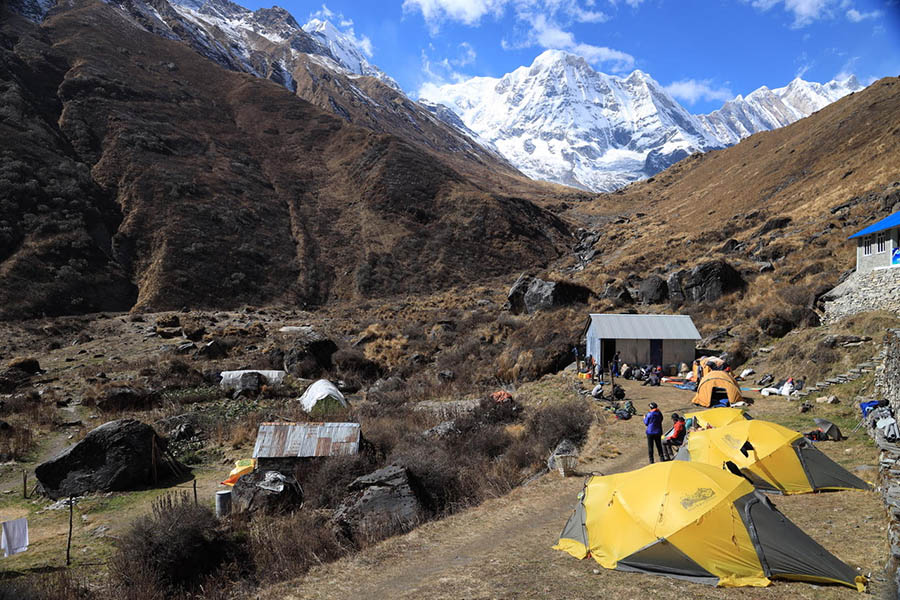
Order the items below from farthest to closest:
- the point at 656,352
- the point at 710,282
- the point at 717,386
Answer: the point at 710,282 → the point at 656,352 → the point at 717,386

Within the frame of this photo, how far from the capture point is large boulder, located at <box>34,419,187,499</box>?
41.7ft

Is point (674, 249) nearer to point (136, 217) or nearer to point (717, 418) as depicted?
point (717, 418)

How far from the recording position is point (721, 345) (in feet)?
76.4

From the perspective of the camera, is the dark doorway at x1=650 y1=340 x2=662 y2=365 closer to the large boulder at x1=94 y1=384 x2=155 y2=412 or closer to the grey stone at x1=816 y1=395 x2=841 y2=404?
the grey stone at x1=816 y1=395 x2=841 y2=404

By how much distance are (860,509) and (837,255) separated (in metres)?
25.6

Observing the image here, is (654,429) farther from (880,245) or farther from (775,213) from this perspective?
(775,213)

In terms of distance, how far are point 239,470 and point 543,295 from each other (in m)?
24.0

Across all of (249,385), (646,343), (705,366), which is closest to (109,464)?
(249,385)

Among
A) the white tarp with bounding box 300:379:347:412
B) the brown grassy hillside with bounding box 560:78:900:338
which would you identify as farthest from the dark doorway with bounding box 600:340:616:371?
the white tarp with bounding box 300:379:347:412

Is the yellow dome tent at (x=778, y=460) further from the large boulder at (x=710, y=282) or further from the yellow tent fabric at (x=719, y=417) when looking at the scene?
the large boulder at (x=710, y=282)

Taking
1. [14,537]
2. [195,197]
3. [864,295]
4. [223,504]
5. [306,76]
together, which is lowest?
[223,504]

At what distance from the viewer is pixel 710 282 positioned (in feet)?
95.3

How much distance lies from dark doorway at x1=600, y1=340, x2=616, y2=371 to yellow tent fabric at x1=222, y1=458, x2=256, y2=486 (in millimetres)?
16029

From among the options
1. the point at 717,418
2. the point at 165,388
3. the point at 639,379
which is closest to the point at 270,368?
the point at 165,388
